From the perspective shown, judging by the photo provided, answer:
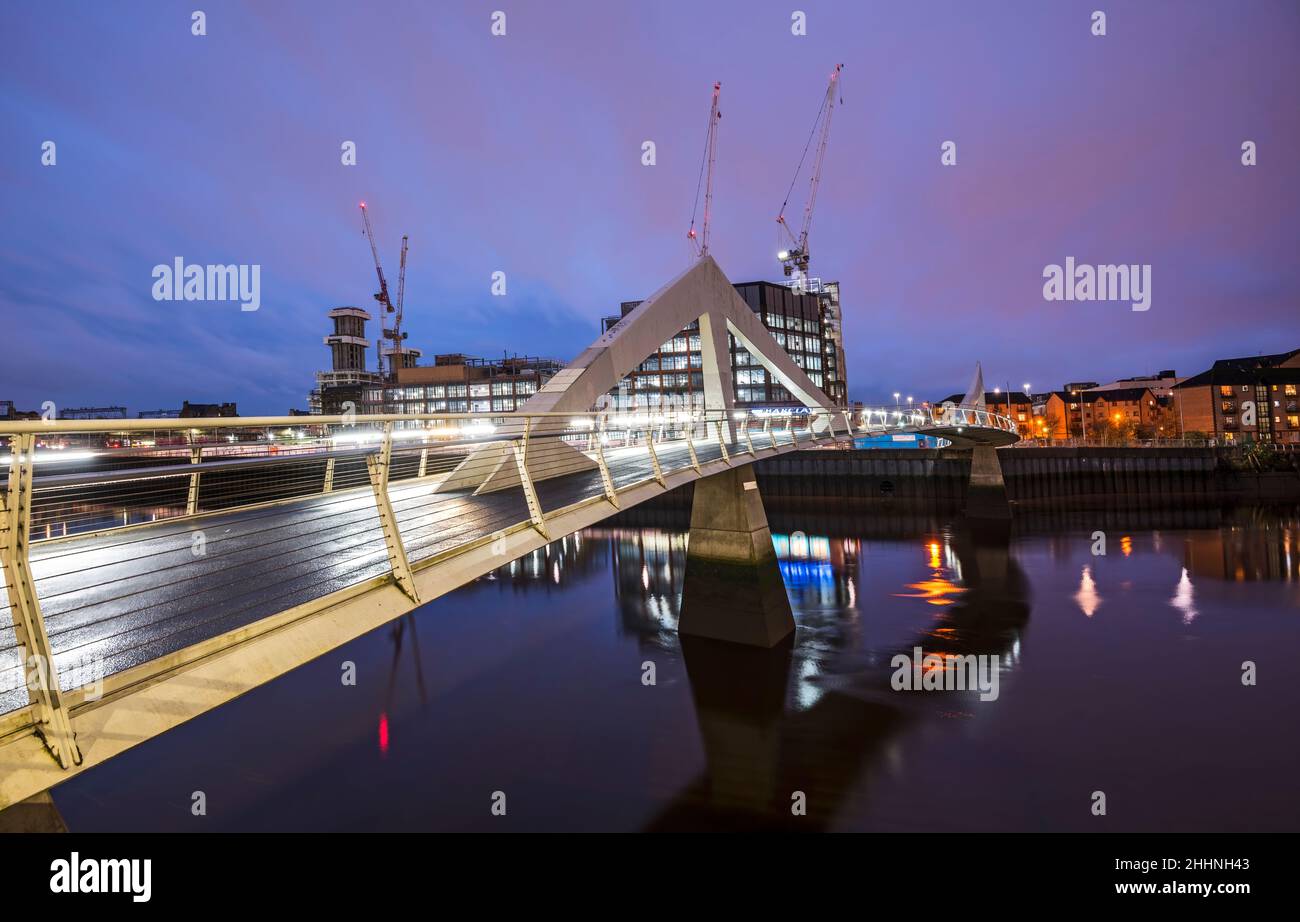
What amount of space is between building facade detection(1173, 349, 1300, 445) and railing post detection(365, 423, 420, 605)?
106 meters

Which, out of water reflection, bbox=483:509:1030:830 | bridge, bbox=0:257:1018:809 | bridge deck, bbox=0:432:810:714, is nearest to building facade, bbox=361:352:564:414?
water reflection, bbox=483:509:1030:830

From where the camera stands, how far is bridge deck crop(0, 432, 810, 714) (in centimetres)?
417

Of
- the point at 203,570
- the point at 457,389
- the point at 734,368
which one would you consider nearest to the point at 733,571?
the point at 203,570

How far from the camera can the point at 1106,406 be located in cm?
10612

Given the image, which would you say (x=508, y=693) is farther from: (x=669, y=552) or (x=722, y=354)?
(x=669, y=552)

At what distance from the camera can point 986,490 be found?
Result: 45.5m

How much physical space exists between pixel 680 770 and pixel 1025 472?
52.5 m

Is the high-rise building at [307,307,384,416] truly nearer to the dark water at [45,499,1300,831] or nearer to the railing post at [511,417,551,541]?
the dark water at [45,499,1300,831]

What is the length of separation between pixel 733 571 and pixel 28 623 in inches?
662

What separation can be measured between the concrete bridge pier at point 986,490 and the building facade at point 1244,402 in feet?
193

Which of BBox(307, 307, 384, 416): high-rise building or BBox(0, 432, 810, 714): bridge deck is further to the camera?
BBox(307, 307, 384, 416): high-rise building

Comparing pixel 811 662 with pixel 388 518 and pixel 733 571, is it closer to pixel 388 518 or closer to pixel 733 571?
pixel 733 571
